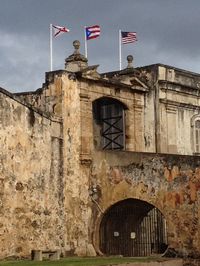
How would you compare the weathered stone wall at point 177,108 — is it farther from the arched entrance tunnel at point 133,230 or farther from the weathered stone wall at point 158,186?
the weathered stone wall at point 158,186

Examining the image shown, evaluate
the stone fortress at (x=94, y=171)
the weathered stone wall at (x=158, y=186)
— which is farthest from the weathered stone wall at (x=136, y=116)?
the weathered stone wall at (x=158, y=186)

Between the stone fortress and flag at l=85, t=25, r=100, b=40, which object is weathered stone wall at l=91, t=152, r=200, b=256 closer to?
the stone fortress

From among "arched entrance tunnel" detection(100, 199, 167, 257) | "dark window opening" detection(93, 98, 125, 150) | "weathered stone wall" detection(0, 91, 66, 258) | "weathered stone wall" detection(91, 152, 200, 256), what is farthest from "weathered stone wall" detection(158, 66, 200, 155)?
"weathered stone wall" detection(0, 91, 66, 258)

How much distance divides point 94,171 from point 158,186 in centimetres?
205

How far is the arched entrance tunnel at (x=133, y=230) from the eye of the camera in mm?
22453

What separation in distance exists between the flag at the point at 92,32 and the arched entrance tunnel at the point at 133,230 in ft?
19.5

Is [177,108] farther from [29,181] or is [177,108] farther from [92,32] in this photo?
[29,181]

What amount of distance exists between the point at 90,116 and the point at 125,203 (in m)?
3.01

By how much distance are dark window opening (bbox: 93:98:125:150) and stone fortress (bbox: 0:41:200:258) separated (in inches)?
1.5

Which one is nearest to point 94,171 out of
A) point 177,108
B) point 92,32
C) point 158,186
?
point 158,186

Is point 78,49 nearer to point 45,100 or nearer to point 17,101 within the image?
point 45,100

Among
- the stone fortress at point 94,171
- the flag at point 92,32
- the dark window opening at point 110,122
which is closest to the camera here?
the stone fortress at point 94,171

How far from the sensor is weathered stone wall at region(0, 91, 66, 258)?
17.9 m

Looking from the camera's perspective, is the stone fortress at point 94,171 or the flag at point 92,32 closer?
the stone fortress at point 94,171
